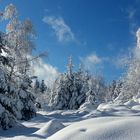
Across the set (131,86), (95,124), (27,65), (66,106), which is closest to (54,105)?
(66,106)

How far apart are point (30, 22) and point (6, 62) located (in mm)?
13291

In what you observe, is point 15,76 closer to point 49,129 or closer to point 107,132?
point 49,129

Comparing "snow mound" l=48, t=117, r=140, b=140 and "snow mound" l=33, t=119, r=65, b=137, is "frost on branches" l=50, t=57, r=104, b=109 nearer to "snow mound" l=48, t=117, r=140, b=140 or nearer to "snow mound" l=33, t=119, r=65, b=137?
"snow mound" l=33, t=119, r=65, b=137

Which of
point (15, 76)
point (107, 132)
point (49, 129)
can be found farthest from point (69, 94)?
point (107, 132)

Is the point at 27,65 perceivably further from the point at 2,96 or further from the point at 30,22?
the point at 2,96

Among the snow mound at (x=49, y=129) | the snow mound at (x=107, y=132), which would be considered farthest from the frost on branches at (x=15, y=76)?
the snow mound at (x=107, y=132)

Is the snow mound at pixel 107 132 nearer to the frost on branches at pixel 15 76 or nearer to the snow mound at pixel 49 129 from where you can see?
the snow mound at pixel 49 129

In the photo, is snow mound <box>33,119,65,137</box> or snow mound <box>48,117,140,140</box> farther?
snow mound <box>33,119,65,137</box>

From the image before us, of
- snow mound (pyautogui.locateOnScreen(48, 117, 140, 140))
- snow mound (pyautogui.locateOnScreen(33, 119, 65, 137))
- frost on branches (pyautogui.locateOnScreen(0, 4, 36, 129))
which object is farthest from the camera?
frost on branches (pyautogui.locateOnScreen(0, 4, 36, 129))

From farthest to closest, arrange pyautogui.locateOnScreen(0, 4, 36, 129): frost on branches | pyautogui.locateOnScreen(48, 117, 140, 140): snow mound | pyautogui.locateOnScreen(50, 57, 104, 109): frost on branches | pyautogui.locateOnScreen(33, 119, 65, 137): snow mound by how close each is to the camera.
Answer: pyautogui.locateOnScreen(50, 57, 104, 109): frost on branches → pyautogui.locateOnScreen(0, 4, 36, 129): frost on branches → pyautogui.locateOnScreen(33, 119, 65, 137): snow mound → pyautogui.locateOnScreen(48, 117, 140, 140): snow mound

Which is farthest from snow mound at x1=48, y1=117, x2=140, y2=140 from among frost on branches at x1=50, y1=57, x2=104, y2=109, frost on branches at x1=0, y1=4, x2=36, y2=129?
frost on branches at x1=50, y1=57, x2=104, y2=109

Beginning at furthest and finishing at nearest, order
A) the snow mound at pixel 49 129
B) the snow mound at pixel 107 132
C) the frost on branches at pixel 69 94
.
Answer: the frost on branches at pixel 69 94
the snow mound at pixel 49 129
the snow mound at pixel 107 132

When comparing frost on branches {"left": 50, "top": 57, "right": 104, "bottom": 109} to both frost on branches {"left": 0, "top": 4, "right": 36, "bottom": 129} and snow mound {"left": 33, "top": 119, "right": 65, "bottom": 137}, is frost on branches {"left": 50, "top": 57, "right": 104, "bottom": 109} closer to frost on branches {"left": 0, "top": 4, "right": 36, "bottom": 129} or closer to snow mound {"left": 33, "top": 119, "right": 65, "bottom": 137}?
frost on branches {"left": 0, "top": 4, "right": 36, "bottom": 129}

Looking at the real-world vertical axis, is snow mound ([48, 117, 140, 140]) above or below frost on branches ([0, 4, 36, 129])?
below
